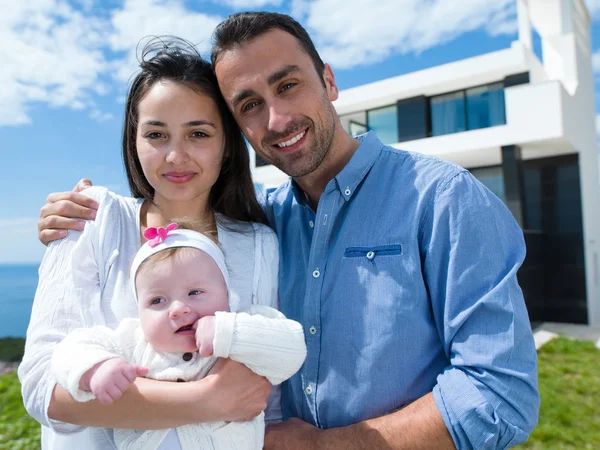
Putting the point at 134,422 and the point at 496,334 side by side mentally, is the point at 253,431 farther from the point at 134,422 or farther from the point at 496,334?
the point at 496,334

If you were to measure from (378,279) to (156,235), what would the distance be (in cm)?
98

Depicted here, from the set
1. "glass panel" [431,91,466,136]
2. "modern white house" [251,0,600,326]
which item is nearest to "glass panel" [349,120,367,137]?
"modern white house" [251,0,600,326]

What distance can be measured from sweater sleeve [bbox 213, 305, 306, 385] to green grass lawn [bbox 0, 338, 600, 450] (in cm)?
494

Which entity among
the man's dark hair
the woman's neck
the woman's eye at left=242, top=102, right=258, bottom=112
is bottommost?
the woman's neck

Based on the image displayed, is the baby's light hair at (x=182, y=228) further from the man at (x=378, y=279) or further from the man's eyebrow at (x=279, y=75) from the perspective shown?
the man's eyebrow at (x=279, y=75)

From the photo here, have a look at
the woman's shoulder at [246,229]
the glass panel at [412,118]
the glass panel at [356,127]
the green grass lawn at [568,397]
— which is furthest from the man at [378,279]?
the glass panel at [356,127]

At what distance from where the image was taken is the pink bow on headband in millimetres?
2199

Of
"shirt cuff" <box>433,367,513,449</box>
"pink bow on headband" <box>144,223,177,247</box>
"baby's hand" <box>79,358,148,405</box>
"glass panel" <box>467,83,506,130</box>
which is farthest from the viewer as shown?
"glass panel" <box>467,83,506,130</box>

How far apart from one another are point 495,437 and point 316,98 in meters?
1.71

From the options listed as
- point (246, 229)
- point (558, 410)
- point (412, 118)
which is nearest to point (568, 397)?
point (558, 410)

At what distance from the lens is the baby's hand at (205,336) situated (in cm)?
188

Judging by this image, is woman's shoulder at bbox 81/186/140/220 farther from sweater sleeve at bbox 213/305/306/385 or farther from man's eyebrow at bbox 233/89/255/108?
→ sweater sleeve at bbox 213/305/306/385

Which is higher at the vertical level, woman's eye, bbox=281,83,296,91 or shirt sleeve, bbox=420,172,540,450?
woman's eye, bbox=281,83,296,91

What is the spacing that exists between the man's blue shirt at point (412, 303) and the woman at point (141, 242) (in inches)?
12.1
